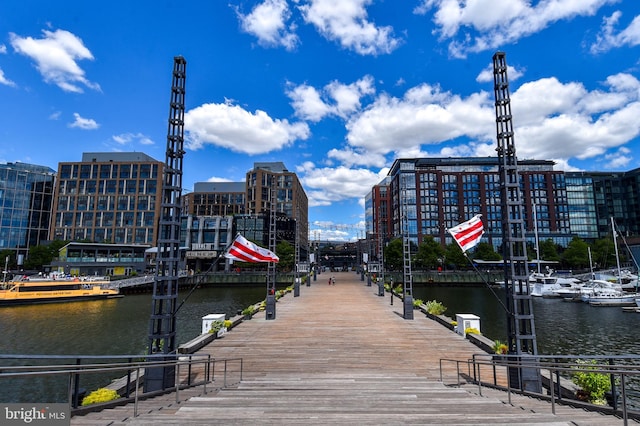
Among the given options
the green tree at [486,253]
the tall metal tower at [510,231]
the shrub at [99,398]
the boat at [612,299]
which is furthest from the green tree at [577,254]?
the shrub at [99,398]

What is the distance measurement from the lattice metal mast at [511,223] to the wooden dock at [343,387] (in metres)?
2.41

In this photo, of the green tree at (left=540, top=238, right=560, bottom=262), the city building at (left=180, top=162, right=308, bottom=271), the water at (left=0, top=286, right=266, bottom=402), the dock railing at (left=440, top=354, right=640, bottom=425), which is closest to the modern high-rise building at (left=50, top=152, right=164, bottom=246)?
the city building at (left=180, top=162, right=308, bottom=271)

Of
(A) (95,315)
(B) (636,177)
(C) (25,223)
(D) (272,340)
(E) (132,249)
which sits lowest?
A: (A) (95,315)

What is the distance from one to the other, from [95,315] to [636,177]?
166599mm

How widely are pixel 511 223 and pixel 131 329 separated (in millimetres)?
33823

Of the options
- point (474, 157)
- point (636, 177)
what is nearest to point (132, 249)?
point (474, 157)

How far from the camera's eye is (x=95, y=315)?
41.5m

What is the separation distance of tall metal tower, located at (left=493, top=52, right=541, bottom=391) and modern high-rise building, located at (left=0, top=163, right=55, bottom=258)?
486 feet

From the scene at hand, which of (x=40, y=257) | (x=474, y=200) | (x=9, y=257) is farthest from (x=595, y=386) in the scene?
(x=9, y=257)

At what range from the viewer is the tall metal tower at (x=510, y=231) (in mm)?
11234

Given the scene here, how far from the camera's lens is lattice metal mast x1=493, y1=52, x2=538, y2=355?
445 inches

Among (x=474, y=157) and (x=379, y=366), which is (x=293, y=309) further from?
(x=474, y=157)

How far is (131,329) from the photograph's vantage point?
3278 cm

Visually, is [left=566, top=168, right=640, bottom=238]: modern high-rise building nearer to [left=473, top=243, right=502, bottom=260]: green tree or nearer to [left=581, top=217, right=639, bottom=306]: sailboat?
[left=473, top=243, right=502, bottom=260]: green tree
